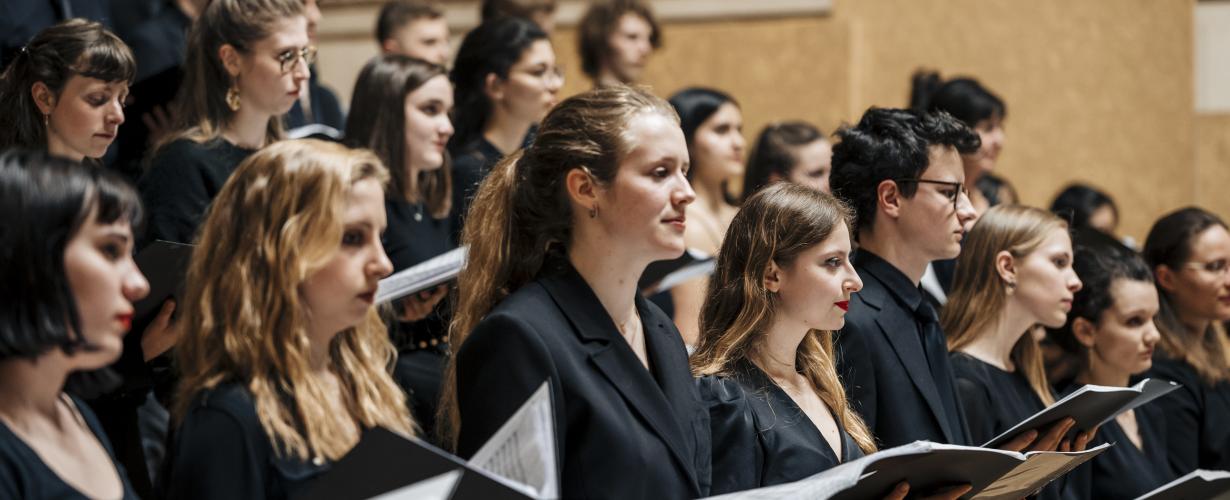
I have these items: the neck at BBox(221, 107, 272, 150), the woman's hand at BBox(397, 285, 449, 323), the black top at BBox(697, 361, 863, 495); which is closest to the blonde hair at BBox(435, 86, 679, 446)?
the black top at BBox(697, 361, 863, 495)

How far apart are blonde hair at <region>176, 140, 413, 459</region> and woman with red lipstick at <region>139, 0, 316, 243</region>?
137cm

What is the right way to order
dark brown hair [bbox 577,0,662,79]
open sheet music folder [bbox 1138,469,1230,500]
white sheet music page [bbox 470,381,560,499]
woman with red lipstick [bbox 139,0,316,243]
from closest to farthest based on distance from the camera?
white sheet music page [bbox 470,381,560,499] → open sheet music folder [bbox 1138,469,1230,500] → woman with red lipstick [bbox 139,0,316,243] → dark brown hair [bbox 577,0,662,79]

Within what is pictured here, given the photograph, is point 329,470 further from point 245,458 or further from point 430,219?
point 430,219

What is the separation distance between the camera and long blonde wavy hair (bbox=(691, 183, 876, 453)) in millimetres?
2971

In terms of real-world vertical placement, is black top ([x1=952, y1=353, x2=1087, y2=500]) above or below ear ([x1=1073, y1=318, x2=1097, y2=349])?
above

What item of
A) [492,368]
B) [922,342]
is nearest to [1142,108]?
[922,342]

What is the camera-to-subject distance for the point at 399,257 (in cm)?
380

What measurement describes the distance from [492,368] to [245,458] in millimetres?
468

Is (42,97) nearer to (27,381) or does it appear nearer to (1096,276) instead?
(27,381)

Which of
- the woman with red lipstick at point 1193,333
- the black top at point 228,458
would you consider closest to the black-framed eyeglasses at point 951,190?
the woman with red lipstick at point 1193,333

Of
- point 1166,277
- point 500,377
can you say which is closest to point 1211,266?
point 1166,277

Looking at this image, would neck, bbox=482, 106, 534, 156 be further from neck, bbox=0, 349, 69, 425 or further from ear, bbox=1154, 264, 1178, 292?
neck, bbox=0, 349, 69, 425

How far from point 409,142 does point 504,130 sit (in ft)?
1.94

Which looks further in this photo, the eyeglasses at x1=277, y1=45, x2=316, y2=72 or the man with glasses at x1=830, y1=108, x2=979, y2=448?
the eyeglasses at x1=277, y1=45, x2=316, y2=72
